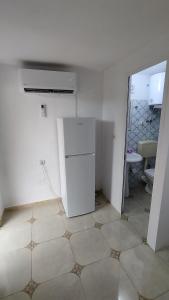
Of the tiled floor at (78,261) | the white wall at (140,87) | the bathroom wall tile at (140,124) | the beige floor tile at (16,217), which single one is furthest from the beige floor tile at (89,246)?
the white wall at (140,87)

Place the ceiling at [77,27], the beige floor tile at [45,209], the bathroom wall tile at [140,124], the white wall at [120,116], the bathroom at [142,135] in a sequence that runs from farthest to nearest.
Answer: the bathroom wall tile at [140,124] → the bathroom at [142,135] → the beige floor tile at [45,209] → the white wall at [120,116] → the ceiling at [77,27]

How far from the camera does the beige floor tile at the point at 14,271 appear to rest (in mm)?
1408

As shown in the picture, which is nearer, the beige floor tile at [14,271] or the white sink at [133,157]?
the beige floor tile at [14,271]

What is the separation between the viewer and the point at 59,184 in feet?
8.82

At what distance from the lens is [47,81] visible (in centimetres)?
204

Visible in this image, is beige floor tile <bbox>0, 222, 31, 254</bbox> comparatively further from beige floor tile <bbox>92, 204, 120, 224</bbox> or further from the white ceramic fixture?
the white ceramic fixture

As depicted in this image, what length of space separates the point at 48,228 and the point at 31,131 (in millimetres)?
1412

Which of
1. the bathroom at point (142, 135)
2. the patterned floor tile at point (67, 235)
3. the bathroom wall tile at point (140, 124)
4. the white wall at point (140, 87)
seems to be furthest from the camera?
the bathroom wall tile at point (140, 124)

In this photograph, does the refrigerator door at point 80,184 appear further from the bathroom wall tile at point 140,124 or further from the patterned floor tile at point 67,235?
the bathroom wall tile at point 140,124

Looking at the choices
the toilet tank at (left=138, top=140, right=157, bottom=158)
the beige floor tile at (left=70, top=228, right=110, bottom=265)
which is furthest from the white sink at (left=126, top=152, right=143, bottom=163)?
the beige floor tile at (left=70, top=228, right=110, bottom=265)

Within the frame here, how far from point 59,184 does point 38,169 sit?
1.50ft

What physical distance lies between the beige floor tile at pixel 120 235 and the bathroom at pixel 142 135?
0.29 m

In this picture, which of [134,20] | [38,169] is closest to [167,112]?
[134,20]

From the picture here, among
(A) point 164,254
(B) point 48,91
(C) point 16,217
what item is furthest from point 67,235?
(B) point 48,91
